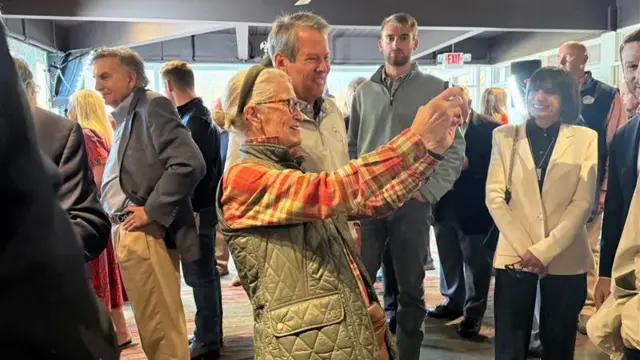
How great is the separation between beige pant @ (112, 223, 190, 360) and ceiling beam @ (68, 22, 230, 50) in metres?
5.27

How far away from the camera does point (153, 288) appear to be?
266cm

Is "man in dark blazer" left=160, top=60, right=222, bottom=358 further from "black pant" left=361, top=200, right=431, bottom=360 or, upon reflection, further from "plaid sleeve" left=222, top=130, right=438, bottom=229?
"plaid sleeve" left=222, top=130, right=438, bottom=229

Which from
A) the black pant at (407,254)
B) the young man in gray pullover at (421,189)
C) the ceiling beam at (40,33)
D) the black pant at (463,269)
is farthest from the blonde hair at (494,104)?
the ceiling beam at (40,33)

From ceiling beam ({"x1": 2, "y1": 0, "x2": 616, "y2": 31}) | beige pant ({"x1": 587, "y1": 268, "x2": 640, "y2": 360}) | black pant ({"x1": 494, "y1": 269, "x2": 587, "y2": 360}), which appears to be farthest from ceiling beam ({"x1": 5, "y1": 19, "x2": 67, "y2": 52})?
beige pant ({"x1": 587, "y1": 268, "x2": 640, "y2": 360})

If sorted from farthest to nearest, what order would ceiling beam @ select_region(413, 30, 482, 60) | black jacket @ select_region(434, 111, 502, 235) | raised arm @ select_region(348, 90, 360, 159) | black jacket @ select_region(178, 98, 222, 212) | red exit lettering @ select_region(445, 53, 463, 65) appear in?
1. red exit lettering @ select_region(445, 53, 463, 65)
2. ceiling beam @ select_region(413, 30, 482, 60)
3. black jacket @ select_region(434, 111, 502, 235)
4. black jacket @ select_region(178, 98, 222, 212)
5. raised arm @ select_region(348, 90, 360, 159)

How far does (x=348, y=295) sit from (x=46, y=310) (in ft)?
3.06

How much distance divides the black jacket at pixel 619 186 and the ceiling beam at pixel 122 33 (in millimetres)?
6254

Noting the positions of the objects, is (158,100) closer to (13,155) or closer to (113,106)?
(113,106)

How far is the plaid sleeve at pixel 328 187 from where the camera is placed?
4.02ft

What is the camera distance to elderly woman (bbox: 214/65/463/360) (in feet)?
4.06

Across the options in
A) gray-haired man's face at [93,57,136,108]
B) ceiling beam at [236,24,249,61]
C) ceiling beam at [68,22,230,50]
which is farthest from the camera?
ceiling beam at [236,24,249,61]

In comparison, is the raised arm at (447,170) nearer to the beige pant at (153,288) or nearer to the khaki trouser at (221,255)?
the beige pant at (153,288)

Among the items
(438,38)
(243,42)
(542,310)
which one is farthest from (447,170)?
(243,42)

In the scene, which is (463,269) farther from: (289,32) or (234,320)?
(289,32)
